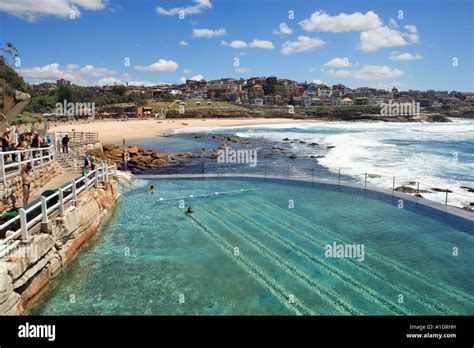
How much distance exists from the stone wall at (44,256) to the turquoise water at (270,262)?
39 centimetres

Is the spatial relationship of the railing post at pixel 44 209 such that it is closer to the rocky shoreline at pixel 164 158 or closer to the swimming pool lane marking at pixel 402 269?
the swimming pool lane marking at pixel 402 269

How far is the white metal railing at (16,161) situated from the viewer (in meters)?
11.3

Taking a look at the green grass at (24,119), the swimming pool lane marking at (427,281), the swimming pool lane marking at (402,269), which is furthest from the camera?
the green grass at (24,119)

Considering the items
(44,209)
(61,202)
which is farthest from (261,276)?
(61,202)

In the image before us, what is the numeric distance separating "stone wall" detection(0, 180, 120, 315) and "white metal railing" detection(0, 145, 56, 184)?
2270mm

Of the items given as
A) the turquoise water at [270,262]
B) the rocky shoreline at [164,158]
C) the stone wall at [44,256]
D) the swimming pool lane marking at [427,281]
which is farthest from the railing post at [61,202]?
the rocky shoreline at [164,158]

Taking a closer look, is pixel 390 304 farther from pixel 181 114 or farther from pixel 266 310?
pixel 181 114

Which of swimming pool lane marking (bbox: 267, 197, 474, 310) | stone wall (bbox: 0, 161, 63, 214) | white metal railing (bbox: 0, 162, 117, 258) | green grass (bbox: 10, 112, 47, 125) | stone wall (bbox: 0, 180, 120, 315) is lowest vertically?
swimming pool lane marking (bbox: 267, 197, 474, 310)

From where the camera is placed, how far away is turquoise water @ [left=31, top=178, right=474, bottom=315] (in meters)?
9.46

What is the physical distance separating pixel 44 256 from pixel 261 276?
655cm

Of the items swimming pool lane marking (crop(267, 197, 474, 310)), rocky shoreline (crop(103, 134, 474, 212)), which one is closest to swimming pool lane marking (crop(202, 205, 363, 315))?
swimming pool lane marking (crop(267, 197, 474, 310))

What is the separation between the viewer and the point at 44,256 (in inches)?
399

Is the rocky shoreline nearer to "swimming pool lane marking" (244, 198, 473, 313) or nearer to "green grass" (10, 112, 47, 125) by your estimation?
"swimming pool lane marking" (244, 198, 473, 313)

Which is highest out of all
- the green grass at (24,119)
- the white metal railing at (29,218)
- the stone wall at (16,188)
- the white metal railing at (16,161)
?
the green grass at (24,119)
